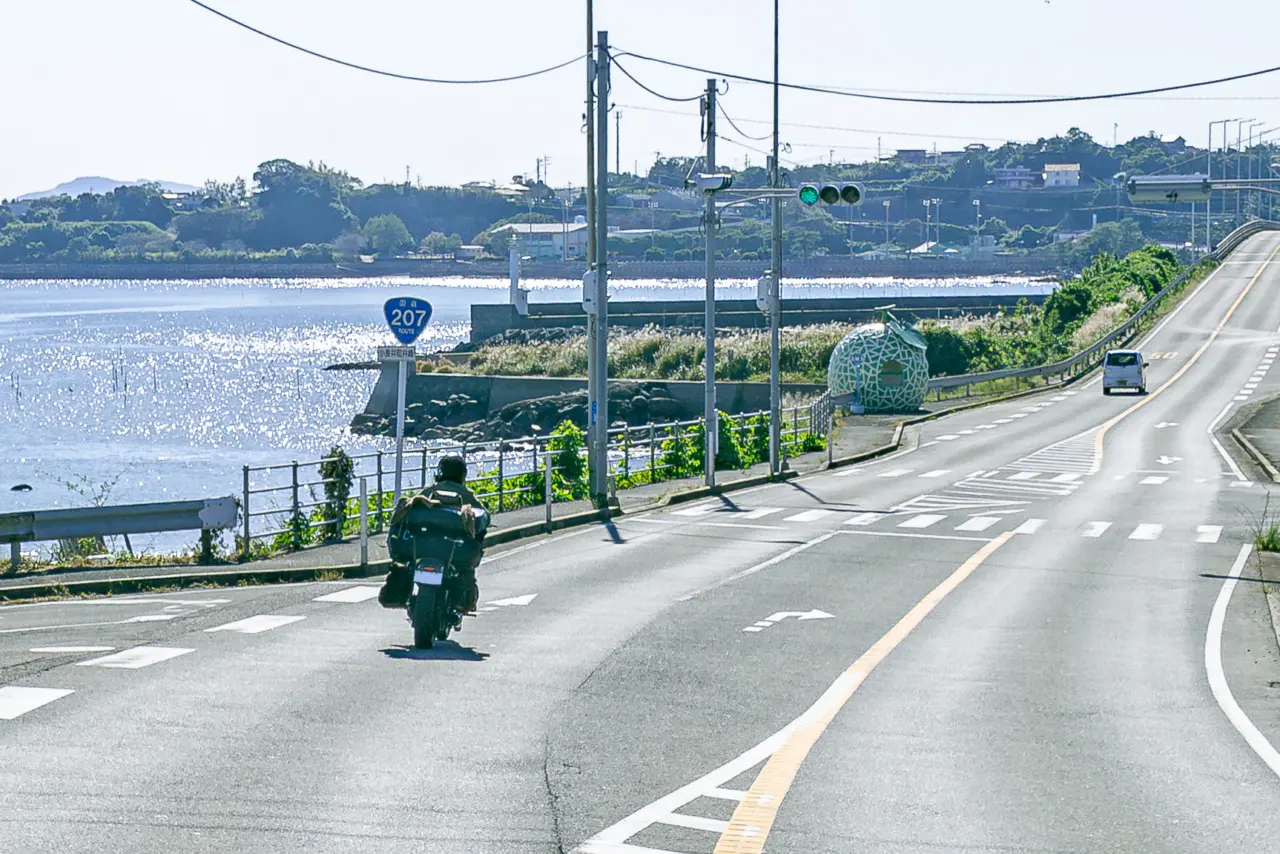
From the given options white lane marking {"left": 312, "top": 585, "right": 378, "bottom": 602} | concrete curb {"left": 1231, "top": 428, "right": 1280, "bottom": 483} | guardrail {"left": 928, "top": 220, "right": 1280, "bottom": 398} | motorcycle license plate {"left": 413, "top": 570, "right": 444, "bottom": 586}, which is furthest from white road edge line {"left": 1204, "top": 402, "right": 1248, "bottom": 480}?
motorcycle license plate {"left": 413, "top": 570, "right": 444, "bottom": 586}

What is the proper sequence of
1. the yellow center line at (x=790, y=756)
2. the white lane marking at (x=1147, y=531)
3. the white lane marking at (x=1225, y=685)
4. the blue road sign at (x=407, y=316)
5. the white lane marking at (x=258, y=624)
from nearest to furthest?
1. the yellow center line at (x=790, y=756)
2. the white lane marking at (x=1225, y=685)
3. the white lane marking at (x=258, y=624)
4. the blue road sign at (x=407, y=316)
5. the white lane marking at (x=1147, y=531)

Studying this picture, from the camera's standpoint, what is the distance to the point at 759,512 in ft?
102

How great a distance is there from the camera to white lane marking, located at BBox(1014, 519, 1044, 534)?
28759mm


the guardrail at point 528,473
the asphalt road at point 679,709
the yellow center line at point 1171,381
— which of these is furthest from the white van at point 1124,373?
the asphalt road at point 679,709

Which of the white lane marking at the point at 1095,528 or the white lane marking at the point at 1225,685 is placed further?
the white lane marking at the point at 1095,528

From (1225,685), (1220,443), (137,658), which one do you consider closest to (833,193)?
(1225,685)

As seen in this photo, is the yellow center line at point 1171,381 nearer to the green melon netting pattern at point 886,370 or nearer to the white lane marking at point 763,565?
the green melon netting pattern at point 886,370

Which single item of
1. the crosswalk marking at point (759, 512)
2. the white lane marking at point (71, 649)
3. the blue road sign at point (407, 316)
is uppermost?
the blue road sign at point (407, 316)

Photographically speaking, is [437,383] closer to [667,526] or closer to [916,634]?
[667,526]

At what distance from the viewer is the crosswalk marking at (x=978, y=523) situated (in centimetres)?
2891

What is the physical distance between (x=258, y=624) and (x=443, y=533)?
9.25ft

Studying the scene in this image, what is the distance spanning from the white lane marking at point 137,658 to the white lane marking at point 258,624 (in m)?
1.32

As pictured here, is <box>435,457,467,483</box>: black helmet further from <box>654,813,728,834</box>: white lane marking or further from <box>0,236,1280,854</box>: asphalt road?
<box>654,813,728,834</box>: white lane marking

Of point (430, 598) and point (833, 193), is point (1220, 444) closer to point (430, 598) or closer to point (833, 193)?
point (833, 193)
